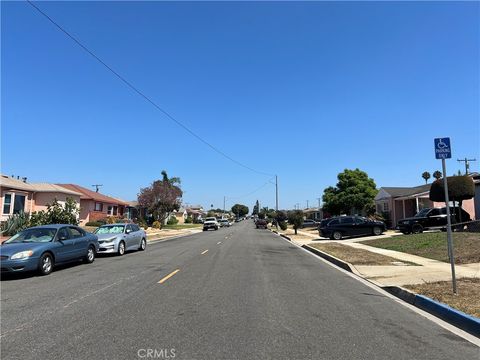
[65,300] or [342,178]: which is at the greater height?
[342,178]

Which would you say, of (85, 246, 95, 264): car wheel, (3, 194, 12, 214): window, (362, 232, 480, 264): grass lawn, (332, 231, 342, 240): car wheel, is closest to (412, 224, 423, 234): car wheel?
(332, 231, 342, 240): car wheel

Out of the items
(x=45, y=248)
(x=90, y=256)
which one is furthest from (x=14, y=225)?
(x=45, y=248)

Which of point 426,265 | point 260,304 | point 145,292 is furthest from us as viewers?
point 426,265

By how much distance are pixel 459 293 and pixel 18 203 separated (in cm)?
3252

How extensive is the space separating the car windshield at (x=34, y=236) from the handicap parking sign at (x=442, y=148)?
11608 mm

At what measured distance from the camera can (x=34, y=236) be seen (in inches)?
576

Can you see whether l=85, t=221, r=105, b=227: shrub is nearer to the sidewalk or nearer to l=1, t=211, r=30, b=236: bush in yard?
l=1, t=211, r=30, b=236: bush in yard

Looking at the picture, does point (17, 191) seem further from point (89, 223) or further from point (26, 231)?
point (26, 231)

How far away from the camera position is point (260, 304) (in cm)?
885

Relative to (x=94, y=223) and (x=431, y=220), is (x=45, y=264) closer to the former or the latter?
(x=431, y=220)

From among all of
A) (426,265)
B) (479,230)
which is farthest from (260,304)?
(479,230)

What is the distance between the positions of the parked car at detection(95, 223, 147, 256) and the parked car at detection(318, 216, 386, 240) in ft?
48.9

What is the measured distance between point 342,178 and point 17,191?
3719 cm

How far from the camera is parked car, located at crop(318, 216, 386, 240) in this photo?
3247 cm
